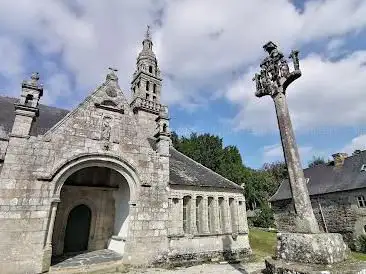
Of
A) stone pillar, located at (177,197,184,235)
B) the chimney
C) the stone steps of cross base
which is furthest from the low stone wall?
the chimney

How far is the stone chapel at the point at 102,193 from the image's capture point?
9086 mm

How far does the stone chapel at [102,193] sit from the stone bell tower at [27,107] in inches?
1.4

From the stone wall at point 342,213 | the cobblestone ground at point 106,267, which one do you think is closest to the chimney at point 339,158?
the stone wall at point 342,213

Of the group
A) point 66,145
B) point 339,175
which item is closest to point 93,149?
point 66,145

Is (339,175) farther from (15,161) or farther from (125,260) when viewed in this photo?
(15,161)

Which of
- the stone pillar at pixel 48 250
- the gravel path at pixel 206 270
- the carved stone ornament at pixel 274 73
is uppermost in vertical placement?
the carved stone ornament at pixel 274 73

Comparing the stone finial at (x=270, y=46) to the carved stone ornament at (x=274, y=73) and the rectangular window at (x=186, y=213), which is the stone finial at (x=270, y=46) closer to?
the carved stone ornament at (x=274, y=73)

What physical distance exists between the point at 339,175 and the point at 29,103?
3049cm

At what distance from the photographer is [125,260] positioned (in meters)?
10.2

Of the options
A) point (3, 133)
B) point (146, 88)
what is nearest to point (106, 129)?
point (3, 133)

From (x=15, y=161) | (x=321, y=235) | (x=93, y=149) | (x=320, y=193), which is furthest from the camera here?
(x=320, y=193)

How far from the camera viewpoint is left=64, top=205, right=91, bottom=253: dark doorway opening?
42.4 ft

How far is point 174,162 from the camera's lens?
16.0 metres

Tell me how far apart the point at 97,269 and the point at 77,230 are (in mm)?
4283
